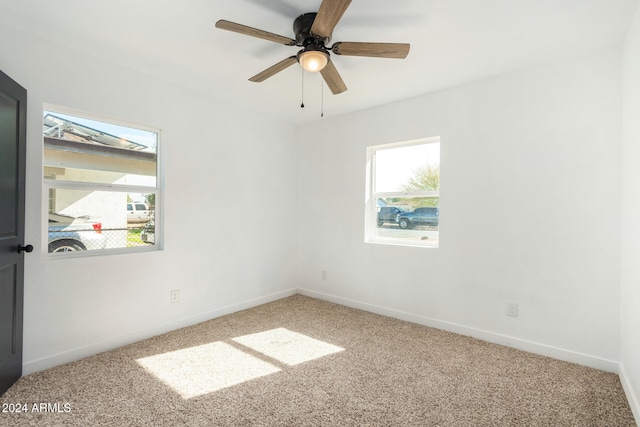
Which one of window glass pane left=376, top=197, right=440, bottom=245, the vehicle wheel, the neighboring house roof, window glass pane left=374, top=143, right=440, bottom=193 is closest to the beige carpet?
the vehicle wheel

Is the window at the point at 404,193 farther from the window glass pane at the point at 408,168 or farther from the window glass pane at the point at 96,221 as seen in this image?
the window glass pane at the point at 96,221

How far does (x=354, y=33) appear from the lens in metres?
2.19

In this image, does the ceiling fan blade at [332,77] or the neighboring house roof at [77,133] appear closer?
the ceiling fan blade at [332,77]

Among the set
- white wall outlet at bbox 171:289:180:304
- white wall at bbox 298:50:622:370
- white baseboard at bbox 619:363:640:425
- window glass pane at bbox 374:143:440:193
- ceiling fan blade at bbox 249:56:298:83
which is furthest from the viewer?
window glass pane at bbox 374:143:440:193

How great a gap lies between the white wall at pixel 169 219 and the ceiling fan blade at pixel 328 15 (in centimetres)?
192

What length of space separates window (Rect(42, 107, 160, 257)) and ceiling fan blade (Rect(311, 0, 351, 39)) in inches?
79.4

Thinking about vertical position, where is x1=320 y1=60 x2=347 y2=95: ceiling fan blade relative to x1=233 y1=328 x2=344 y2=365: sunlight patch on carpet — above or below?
above

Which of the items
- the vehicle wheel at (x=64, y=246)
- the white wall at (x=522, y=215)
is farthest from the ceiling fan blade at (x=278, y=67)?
the vehicle wheel at (x=64, y=246)

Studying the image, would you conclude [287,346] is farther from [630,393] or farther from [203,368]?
[630,393]

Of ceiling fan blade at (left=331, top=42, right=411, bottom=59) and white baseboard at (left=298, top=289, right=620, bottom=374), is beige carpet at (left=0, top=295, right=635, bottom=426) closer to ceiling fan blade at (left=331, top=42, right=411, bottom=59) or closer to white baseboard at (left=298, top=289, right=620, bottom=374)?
white baseboard at (left=298, top=289, right=620, bottom=374)

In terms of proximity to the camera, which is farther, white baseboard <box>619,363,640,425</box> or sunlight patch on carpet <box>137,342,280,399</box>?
sunlight patch on carpet <box>137,342,280,399</box>

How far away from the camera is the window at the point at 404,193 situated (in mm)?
3351

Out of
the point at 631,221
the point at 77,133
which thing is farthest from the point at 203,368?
the point at 631,221

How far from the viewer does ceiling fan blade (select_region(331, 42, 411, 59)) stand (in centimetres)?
190
